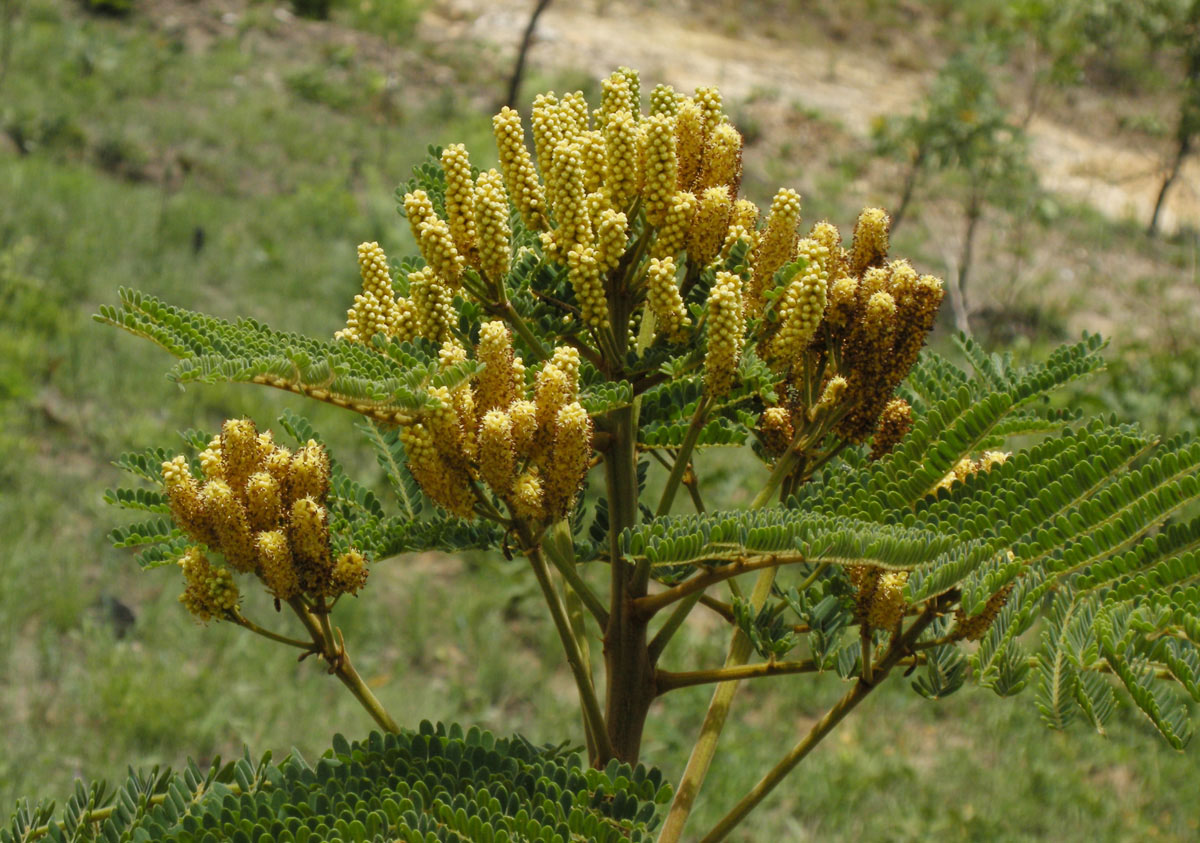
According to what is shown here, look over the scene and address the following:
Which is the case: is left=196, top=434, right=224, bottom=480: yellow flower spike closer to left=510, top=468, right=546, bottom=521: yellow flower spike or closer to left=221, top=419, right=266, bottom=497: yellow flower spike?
left=221, top=419, right=266, bottom=497: yellow flower spike

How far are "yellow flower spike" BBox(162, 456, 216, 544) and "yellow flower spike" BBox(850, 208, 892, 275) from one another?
27.4 inches

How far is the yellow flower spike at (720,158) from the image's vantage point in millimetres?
1215

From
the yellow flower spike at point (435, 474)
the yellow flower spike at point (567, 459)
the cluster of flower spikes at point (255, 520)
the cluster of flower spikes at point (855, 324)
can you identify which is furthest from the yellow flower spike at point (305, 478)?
the cluster of flower spikes at point (855, 324)

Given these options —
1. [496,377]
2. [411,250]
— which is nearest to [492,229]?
[496,377]

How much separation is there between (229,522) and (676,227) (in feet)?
1.68

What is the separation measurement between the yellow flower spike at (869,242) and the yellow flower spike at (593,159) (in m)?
0.28

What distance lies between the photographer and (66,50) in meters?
10.2

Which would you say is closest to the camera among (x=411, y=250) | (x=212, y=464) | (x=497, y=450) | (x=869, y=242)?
(x=497, y=450)

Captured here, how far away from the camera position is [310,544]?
1131 millimetres

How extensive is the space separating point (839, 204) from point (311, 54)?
5665 millimetres

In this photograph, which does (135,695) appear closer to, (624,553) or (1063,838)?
(1063,838)

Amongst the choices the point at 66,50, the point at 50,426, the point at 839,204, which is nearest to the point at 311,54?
the point at 66,50

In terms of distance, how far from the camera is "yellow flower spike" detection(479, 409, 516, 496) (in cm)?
102

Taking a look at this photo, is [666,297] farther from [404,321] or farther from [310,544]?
[310,544]
